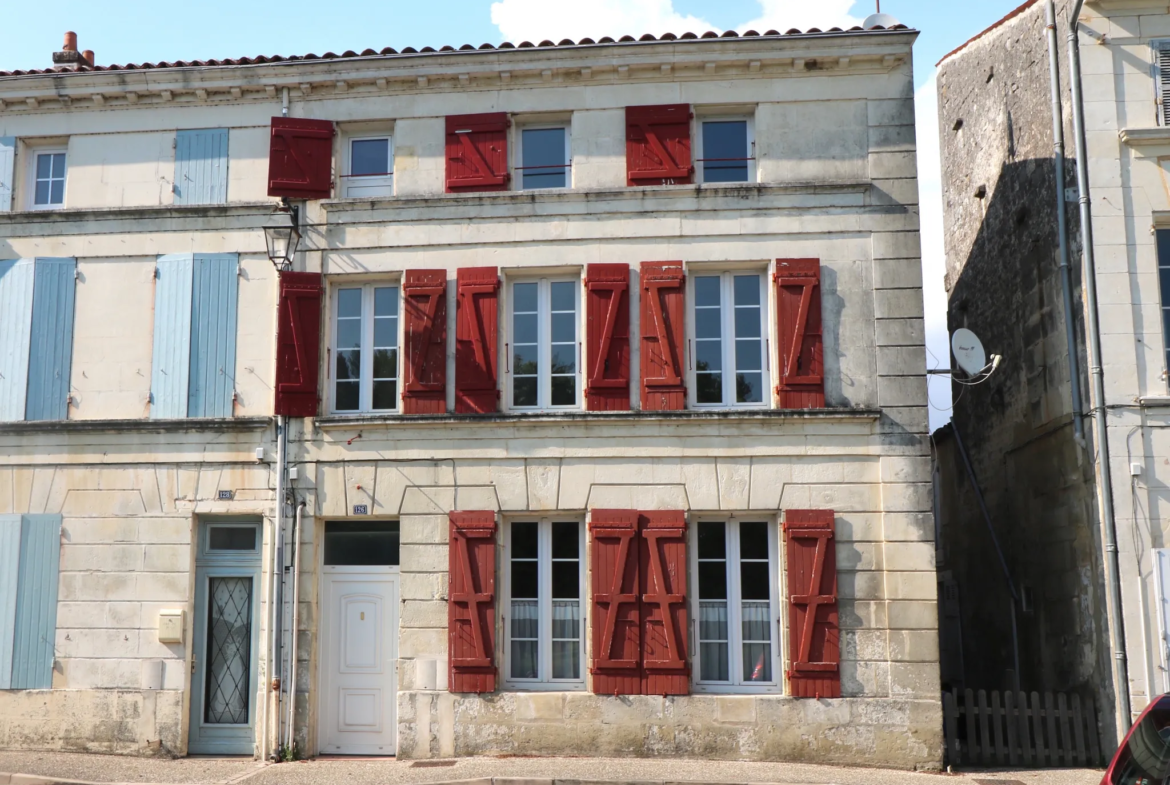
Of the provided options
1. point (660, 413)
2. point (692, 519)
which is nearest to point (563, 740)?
point (692, 519)

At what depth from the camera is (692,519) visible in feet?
36.3

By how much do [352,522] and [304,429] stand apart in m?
1.11

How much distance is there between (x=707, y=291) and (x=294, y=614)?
5.45m

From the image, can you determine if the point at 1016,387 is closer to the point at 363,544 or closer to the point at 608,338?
the point at 608,338

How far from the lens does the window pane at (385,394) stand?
11539 mm

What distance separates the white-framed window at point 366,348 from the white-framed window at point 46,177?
11.6 feet

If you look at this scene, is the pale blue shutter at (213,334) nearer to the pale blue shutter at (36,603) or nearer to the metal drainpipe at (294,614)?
the metal drainpipe at (294,614)

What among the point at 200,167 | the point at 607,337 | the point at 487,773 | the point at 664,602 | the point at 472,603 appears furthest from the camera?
the point at 200,167

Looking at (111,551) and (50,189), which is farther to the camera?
(50,189)

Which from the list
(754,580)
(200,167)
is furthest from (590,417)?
(200,167)

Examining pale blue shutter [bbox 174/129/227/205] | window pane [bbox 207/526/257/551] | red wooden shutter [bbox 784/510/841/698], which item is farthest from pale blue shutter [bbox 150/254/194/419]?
red wooden shutter [bbox 784/510/841/698]

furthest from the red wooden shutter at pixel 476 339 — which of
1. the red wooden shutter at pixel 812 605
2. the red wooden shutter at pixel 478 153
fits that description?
the red wooden shutter at pixel 812 605

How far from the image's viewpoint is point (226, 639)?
1142 centimetres

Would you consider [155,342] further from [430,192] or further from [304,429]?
[430,192]
